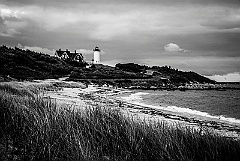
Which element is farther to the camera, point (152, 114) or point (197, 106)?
point (197, 106)

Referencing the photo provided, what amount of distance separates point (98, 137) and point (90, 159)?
81cm

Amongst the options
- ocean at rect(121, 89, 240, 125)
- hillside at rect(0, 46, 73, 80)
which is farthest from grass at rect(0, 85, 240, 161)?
hillside at rect(0, 46, 73, 80)

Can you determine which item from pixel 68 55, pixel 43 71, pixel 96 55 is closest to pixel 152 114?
pixel 43 71

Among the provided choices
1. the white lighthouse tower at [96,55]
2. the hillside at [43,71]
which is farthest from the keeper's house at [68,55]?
the hillside at [43,71]

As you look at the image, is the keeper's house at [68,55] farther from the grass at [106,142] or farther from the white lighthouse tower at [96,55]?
the grass at [106,142]

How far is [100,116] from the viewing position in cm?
518

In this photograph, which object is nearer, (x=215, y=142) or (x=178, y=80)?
(x=215, y=142)

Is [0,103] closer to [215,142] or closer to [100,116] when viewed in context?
[100,116]

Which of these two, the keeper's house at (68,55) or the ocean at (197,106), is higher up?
the keeper's house at (68,55)

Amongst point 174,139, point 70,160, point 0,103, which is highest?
point 0,103

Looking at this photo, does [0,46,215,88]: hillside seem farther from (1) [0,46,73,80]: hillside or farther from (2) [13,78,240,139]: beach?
(2) [13,78,240,139]: beach

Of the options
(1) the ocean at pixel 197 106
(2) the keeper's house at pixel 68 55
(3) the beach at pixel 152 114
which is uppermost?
(2) the keeper's house at pixel 68 55

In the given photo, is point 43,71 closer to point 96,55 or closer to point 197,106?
point 197,106

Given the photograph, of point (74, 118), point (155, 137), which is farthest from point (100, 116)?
point (155, 137)
